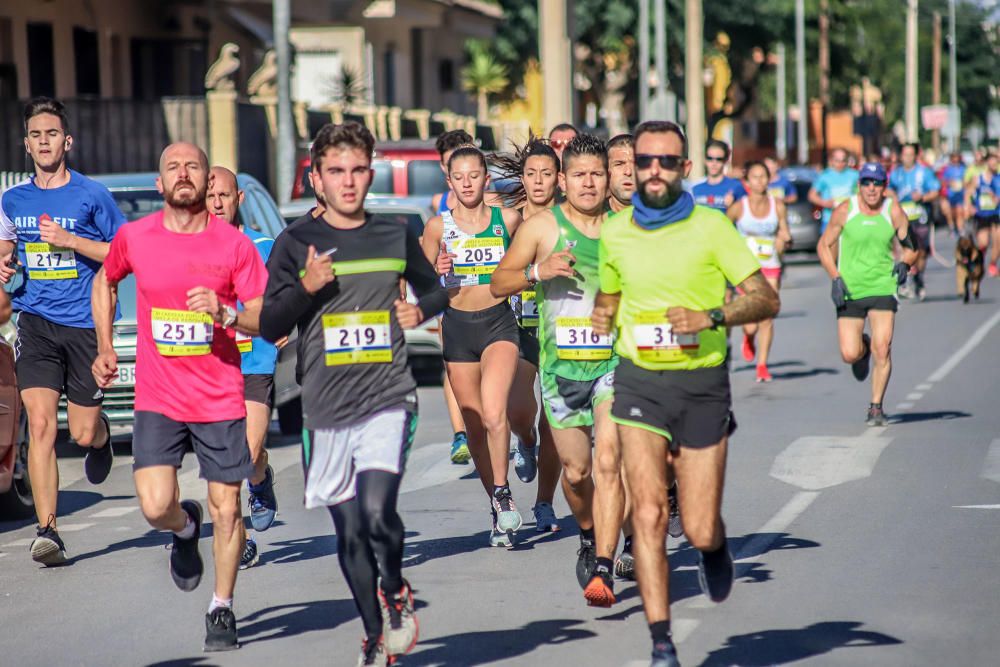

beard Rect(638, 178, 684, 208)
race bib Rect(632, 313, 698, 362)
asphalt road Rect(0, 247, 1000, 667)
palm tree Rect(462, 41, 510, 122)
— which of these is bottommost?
asphalt road Rect(0, 247, 1000, 667)

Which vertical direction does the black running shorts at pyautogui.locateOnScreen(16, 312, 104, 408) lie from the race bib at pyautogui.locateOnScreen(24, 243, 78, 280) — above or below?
below

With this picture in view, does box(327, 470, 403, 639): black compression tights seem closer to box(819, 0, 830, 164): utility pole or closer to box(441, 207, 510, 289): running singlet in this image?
box(441, 207, 510, 289): running singlet

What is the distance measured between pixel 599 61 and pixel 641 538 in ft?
217

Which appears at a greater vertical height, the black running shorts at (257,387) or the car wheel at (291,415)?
the black running shorts at (257,387)

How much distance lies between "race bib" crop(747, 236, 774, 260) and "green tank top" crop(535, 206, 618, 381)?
31.8 feet

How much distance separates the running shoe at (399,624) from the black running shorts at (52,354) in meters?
3.31

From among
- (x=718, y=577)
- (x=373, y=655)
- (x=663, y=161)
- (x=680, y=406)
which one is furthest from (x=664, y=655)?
(x=663, y=161)

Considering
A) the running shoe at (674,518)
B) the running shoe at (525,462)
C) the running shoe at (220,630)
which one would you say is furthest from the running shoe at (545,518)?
the running shoe at (220,630)

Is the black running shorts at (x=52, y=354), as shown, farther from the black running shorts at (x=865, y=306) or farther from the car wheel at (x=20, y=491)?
the black running shorts at (x=865, y=306)

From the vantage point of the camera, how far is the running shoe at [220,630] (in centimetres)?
715

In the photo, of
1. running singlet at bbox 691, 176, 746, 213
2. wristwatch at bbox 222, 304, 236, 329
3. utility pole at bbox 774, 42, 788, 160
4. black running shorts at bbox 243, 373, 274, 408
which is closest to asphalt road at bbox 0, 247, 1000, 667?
black running shorts at bbox 243, 373, 274, 408

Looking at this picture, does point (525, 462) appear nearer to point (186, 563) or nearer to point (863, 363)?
point (186, 563)

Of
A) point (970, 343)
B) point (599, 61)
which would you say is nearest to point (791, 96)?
point (599, 61)

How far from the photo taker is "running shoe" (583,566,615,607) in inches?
294
